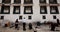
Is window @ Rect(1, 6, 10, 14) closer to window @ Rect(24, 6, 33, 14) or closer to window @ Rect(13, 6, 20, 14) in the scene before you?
window @ Rect(13, 6, 20, 14)

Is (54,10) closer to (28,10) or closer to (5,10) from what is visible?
(28,10)

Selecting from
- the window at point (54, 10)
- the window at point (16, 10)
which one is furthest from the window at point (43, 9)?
the window at point (16, 10)

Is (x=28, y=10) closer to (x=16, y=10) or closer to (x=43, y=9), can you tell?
(x=16, y=10)

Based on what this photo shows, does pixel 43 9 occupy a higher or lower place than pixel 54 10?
higher

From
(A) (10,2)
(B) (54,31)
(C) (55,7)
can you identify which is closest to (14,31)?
(B) (54,31)

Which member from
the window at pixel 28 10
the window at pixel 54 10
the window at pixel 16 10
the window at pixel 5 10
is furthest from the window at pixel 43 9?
the window at pixel 5 10

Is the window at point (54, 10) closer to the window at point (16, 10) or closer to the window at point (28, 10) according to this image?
the window at point (28, 10)

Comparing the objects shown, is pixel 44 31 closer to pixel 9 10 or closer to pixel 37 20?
pixel 37 20

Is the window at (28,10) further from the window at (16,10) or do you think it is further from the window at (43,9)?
the window at (43,9)

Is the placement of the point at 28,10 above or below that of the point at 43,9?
below

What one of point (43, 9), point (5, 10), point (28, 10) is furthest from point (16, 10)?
point (43, 9)

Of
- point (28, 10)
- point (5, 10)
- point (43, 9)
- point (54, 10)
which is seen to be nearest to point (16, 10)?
point (5, 10)

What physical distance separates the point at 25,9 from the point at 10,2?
215 cm

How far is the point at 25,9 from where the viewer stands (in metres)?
15.8
